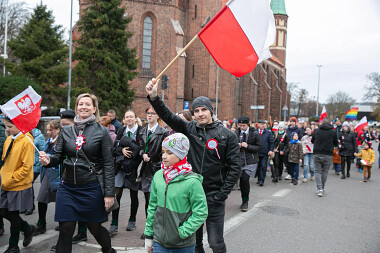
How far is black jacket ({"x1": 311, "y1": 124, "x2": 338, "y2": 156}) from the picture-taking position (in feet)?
30.5

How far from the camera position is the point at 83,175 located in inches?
142

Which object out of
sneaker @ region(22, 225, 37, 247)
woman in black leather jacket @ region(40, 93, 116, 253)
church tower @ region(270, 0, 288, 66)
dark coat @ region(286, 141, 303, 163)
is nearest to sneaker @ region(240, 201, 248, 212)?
woman in black leather jacket @ region(40, 93, 116, 253)

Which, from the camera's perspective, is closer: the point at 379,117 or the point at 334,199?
the point at 334,199

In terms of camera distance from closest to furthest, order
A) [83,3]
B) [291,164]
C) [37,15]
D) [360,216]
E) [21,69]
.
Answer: [360,216], [291,164], [21,69], [37,15], [83,3]

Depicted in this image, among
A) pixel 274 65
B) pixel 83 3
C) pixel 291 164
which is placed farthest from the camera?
pixel 274 65

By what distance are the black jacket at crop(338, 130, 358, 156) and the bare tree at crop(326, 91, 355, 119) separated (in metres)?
61.1

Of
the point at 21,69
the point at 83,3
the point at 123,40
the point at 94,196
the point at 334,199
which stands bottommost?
the point at 334,199

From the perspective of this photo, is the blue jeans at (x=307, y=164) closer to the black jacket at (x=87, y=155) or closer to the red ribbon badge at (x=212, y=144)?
the red ribbon badge at (x=212, y=144)

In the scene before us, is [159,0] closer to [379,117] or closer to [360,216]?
[360,216]

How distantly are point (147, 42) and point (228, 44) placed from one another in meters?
28.2

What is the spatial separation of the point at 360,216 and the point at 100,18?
20.7m

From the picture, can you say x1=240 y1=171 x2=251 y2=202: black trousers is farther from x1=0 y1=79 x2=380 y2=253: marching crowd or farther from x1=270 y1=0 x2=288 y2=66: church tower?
x1=270 y1=0 x2=288 y2=66: church tower

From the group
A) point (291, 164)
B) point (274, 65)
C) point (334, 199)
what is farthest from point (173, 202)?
point (274, 65)

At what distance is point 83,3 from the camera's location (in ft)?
98.6
